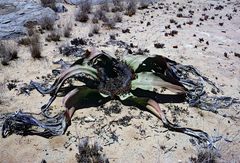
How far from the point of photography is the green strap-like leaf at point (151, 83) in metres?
5.03

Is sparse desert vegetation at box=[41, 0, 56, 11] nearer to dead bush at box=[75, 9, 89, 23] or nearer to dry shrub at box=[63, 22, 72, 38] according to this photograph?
dead bush at box=[75, 9, 89, 23]

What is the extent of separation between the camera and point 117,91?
5.04 metres

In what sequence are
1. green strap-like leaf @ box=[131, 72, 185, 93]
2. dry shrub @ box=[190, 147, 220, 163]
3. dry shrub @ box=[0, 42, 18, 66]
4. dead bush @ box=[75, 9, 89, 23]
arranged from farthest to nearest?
1. dead bush @ box=[75, 9, 89, 23]
2. dry shrub @ box=[0, 42, 18, 66]
3. green strap-like leaf @ box=[131, 72, 185, 93]
4. dry shrub @ box=[190, 147, 220, 163]

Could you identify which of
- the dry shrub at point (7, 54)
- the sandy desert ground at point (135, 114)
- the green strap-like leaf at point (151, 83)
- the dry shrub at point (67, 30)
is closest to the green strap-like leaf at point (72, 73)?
the sandy desert ground at point (135, 114)

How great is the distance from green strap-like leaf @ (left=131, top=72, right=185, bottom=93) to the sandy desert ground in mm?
320

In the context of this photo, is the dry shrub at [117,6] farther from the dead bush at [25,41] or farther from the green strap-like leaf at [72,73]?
the green strap-like leaf at [72,73]

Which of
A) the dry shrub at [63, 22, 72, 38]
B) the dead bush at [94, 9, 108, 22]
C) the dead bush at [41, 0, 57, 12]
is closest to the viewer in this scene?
the dry shrub at [63, 22, 72, 38]

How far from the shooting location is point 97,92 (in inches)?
196

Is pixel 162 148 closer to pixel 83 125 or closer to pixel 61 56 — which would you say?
pixel 83 125

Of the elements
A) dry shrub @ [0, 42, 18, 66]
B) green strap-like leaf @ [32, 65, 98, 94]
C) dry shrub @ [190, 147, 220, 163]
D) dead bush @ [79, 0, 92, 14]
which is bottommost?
dry shrub @ [190, 147, 220, 163]

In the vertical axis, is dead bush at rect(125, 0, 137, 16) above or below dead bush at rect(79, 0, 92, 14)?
below

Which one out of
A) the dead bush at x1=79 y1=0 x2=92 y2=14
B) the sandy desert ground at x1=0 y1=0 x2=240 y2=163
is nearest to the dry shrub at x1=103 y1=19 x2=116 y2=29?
the sandy desert ground at x1=0 y1=0 x2=240 y2=163

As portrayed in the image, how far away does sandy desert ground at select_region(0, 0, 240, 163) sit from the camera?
4.21 metres

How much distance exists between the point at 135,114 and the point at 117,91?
1.49ft
